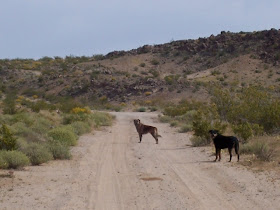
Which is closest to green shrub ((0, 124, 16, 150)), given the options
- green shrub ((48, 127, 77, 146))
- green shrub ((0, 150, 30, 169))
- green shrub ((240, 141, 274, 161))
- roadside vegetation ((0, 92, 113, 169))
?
roadside vegetation ((0, 92, 113, 169))

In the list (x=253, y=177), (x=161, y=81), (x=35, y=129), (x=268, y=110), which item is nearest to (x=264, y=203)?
Result: (x=253, y=177)

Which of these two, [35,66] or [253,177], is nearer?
[253,177]

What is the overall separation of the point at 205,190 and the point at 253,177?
7.24ft

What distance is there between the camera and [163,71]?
92438 mm

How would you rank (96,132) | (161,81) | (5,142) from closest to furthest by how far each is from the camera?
(5,142) < (96,132) < (161,81)

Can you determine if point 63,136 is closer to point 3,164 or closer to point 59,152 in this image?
point 59,152

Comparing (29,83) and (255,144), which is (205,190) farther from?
(29,83)

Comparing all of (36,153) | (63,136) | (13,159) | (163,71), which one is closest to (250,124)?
(63,136)

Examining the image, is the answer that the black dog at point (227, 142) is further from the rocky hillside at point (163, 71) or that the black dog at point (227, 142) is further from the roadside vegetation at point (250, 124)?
the rocky hillside at point (163, 71)

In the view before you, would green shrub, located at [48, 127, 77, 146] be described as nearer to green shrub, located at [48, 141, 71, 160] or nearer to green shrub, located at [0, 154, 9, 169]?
green shrub, located at [48, 141, 71, 160]

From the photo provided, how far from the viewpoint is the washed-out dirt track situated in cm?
1082

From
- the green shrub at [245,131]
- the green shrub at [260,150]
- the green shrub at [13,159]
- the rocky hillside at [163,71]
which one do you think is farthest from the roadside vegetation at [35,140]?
the rocky hillside at [163,71]

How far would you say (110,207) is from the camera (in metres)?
10.5

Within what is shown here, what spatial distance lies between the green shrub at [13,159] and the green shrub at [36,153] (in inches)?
38.1
